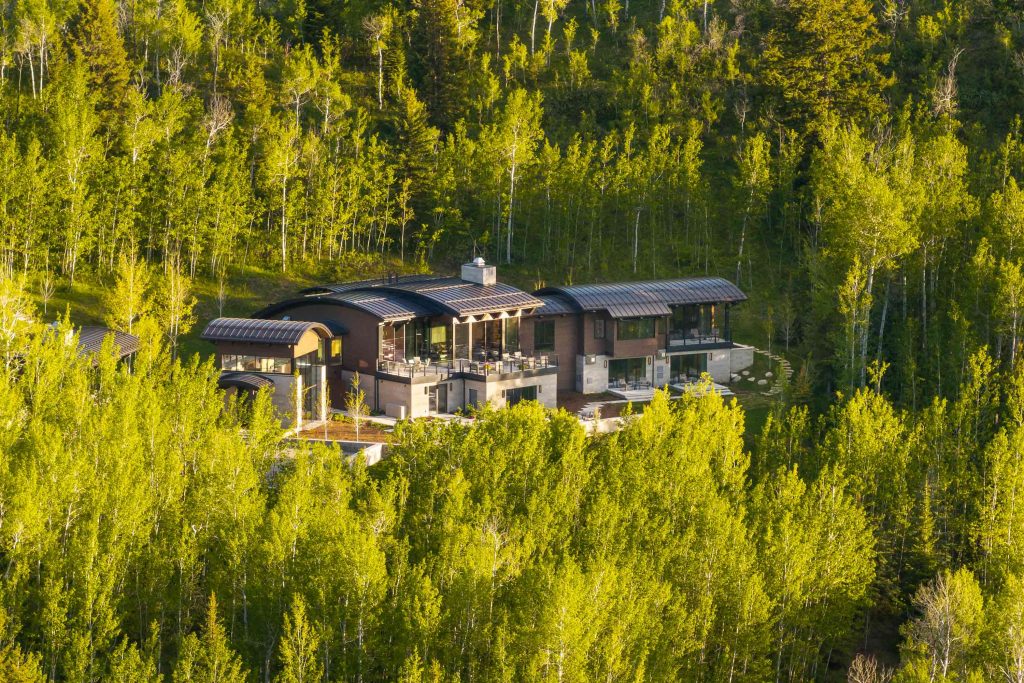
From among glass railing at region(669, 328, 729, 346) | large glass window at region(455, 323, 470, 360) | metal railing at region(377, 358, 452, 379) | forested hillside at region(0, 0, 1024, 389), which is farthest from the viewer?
glass railing at region(669, 328, 729, 346)

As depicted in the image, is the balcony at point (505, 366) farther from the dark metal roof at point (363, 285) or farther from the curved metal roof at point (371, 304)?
the dark metal roof at point (363, 285)

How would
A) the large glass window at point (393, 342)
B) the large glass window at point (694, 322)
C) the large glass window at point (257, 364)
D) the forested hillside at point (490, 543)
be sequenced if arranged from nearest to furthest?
the forested hillside at point (490, 543) → the large glass window at point (257, 364) → the large glass window at point (393, 342) → the large glass window at point (694, 322)

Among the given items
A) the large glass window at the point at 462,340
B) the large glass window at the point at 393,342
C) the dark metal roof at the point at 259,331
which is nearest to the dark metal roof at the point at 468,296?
the large glass window at the point at 462,340

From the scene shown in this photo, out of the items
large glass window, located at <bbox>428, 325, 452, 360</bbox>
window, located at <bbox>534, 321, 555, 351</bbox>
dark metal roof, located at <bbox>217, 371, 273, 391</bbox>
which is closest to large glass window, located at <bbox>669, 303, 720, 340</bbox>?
window, located at <bbox>534, 321, 555, 351</bbox>

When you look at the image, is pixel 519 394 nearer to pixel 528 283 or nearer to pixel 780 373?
pixel 780 373

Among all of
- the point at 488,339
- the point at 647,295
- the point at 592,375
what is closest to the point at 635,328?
the point at 647,295

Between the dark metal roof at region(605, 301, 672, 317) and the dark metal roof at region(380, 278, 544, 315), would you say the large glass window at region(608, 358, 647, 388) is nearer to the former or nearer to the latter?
the dark metal roof at region(605, 301, 672, 317)
